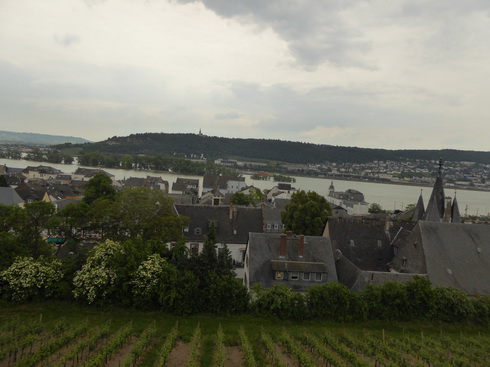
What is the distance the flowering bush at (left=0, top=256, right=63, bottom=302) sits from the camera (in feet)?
60.7

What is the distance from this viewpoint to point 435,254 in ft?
75.3

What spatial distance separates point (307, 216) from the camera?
102ft

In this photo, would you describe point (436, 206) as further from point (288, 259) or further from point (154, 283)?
point (154, 283)

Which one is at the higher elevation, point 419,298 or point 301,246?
point 301,246

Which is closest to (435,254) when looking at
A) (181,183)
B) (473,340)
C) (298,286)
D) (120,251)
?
(473,340)

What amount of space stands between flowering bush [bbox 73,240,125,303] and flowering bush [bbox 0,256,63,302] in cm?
130

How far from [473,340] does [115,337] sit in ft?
55.7

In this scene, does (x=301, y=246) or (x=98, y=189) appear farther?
(x=98, y=189)

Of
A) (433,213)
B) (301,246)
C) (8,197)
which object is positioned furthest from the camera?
(8,197)

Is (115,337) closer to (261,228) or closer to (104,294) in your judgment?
(104,294)

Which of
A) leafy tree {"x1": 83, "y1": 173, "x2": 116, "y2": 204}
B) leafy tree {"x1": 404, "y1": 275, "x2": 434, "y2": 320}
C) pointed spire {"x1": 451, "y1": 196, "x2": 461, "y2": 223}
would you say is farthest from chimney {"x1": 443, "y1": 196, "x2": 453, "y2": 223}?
leafy tree {"x1": 83, "y1": 173, "x2": 116, "y2": 204}

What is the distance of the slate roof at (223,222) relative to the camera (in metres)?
30.8

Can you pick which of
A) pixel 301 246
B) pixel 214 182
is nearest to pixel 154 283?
pixel 301 246

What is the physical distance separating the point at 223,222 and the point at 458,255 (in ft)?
58.3
